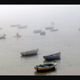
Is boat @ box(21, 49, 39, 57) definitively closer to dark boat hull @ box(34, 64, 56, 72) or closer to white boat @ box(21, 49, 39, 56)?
white boat @ box(21, 49, 39, 56)


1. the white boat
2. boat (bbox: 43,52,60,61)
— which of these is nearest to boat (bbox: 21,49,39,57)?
the white boat

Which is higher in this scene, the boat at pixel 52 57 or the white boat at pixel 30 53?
the white boat at pixel 30 53

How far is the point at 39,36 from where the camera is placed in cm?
226

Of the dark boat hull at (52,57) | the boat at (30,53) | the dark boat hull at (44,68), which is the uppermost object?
the boat at (30,53)

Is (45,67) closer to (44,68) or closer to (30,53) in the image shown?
(44,68)

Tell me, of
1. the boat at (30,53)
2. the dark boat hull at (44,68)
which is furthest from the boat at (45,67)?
the boat at (30,53)

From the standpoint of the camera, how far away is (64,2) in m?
2.15

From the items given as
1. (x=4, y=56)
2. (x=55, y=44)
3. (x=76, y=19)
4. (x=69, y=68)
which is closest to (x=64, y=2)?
(x=76, y=19)

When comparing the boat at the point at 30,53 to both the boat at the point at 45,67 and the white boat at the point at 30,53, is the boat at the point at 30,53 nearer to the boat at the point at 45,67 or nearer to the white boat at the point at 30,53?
the white boat at the point at 30,53

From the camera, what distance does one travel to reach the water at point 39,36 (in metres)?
2.20

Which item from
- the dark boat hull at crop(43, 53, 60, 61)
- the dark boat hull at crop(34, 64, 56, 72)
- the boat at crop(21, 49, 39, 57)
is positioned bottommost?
the dark boat hull at crop(34, 64, 56, 72)

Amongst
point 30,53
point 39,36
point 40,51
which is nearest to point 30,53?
point 30,53

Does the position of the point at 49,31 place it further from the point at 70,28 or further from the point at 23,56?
the point at 23,56

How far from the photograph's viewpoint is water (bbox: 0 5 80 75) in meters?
2.20
